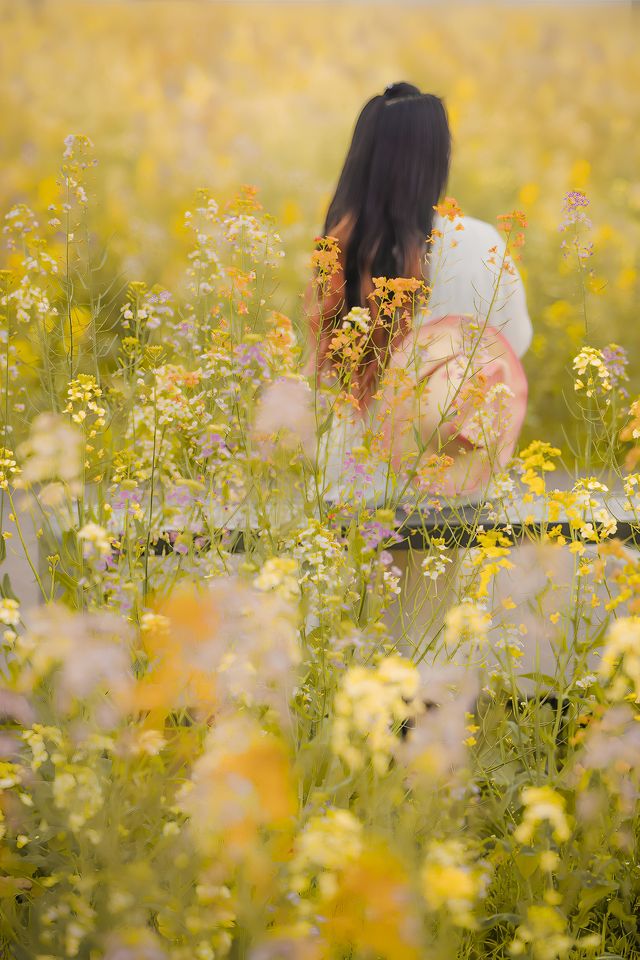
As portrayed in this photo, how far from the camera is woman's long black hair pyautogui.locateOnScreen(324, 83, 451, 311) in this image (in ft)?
7.87

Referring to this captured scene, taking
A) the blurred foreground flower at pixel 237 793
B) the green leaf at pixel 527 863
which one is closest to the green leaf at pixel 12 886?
the blurred foreground flower at pixel 237 793

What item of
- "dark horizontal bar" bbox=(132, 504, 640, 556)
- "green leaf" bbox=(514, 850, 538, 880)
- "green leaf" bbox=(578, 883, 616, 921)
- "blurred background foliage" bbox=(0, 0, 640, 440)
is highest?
"blurred background foliage" bbox=(0, 0, 640, 440)

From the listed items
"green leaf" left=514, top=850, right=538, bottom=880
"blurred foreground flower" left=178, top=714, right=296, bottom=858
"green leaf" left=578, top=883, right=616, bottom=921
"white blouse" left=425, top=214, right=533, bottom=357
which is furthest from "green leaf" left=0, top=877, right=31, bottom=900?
"white blouse" left=425, top=214, right=533, bottom=357

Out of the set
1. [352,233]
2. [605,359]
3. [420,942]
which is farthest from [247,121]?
[420,942]

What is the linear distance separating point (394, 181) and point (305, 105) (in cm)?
304

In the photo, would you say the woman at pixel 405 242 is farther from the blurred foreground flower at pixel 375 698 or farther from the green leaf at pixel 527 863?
the blurred foreground flower at pixel 375 698

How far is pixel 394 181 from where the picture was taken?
241 cm

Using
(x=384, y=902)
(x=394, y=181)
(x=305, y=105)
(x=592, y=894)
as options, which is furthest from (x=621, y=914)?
(x=305, y=105)

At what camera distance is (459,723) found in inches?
50.5

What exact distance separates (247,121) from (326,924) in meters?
4.37

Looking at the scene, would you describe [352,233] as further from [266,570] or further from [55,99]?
[55,99]

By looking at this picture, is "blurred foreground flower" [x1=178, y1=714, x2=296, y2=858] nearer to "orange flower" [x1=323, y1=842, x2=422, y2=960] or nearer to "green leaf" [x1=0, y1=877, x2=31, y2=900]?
"orange flower" [x1=323, y1=842, x2=422, y2=960]

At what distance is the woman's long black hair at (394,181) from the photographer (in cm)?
240

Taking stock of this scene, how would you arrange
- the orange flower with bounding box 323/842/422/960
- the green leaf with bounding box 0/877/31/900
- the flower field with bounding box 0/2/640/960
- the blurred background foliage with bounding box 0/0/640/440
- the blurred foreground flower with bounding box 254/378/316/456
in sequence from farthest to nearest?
the blurred background foliage with bounding box 0/0/640/440 → the blurred foreground flower with bounding box 254/378/316/456 → the green leaf with bounding box 0/877/31/900 → the flower field with bounding box 0/2/640/960 → the orange flower with bounding box 323/842/422/960
